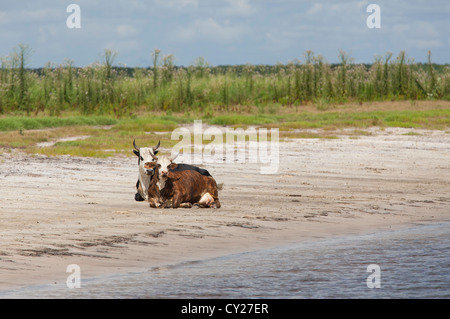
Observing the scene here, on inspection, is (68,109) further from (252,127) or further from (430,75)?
(430,75)

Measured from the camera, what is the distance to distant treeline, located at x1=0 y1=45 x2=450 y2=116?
33.2 m

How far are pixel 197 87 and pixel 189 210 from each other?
84.2ft

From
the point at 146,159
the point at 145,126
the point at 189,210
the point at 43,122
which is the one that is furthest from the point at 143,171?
the point at 43,122

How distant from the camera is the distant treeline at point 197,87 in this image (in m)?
33.2

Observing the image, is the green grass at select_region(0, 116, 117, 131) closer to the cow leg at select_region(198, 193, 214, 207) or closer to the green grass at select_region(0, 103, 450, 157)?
the green grass at select_region(0, 103, 450, 157)

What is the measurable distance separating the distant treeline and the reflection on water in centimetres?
2368

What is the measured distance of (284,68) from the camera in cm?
4925

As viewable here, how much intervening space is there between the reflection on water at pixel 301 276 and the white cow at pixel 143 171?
2.84m

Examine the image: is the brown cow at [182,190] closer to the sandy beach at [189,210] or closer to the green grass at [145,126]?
the sandy beach at [189,210]

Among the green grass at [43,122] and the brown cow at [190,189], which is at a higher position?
the green grass at [43,122]

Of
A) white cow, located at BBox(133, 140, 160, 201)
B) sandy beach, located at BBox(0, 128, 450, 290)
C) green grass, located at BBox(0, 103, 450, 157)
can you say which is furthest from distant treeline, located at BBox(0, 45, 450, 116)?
white cow, located at BBox(133, 140, 160, 201)

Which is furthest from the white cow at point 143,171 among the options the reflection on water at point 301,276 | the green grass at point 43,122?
the green grass at point 43,122

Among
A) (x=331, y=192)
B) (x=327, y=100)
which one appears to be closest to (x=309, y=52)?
(x=327, y=100)
